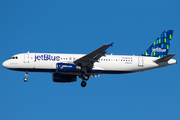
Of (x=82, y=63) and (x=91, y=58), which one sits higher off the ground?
(x=91, y=58)

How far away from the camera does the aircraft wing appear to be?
38.7 m

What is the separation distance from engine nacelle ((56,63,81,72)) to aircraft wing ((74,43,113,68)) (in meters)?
0.70

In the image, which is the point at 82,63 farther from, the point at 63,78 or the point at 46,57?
the point at 63,78

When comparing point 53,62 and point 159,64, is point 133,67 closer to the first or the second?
point 159,64

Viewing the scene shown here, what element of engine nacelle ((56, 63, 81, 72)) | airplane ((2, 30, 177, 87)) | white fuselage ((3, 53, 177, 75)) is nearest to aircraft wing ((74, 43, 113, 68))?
airplane ((2, 30, 177, 87))

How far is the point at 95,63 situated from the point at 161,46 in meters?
11.3

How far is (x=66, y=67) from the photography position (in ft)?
132

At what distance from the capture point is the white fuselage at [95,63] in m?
41.6

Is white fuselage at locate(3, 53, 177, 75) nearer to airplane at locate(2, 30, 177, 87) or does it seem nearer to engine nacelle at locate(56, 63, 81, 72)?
airplane at locate(2, 30, 177, 87)

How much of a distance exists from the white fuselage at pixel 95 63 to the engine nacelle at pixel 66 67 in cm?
102

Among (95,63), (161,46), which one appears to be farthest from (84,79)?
(161,46)

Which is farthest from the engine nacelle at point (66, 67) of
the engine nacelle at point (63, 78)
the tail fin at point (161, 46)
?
the tail fin at point (161, 46)

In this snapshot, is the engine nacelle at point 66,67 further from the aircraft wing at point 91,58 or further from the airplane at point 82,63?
the aircraft wing at point 91,58

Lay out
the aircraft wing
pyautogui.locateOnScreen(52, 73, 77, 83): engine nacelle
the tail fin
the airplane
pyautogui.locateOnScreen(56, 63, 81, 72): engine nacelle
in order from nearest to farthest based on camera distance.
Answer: the aircraft wing
pyautogui.locateOnScreen(56, 63, 81, 72): engine nacelle
the airplane
pyautogui.locateOnScreen(52, 73, 77, 83): engine nacelle
the tail fin
